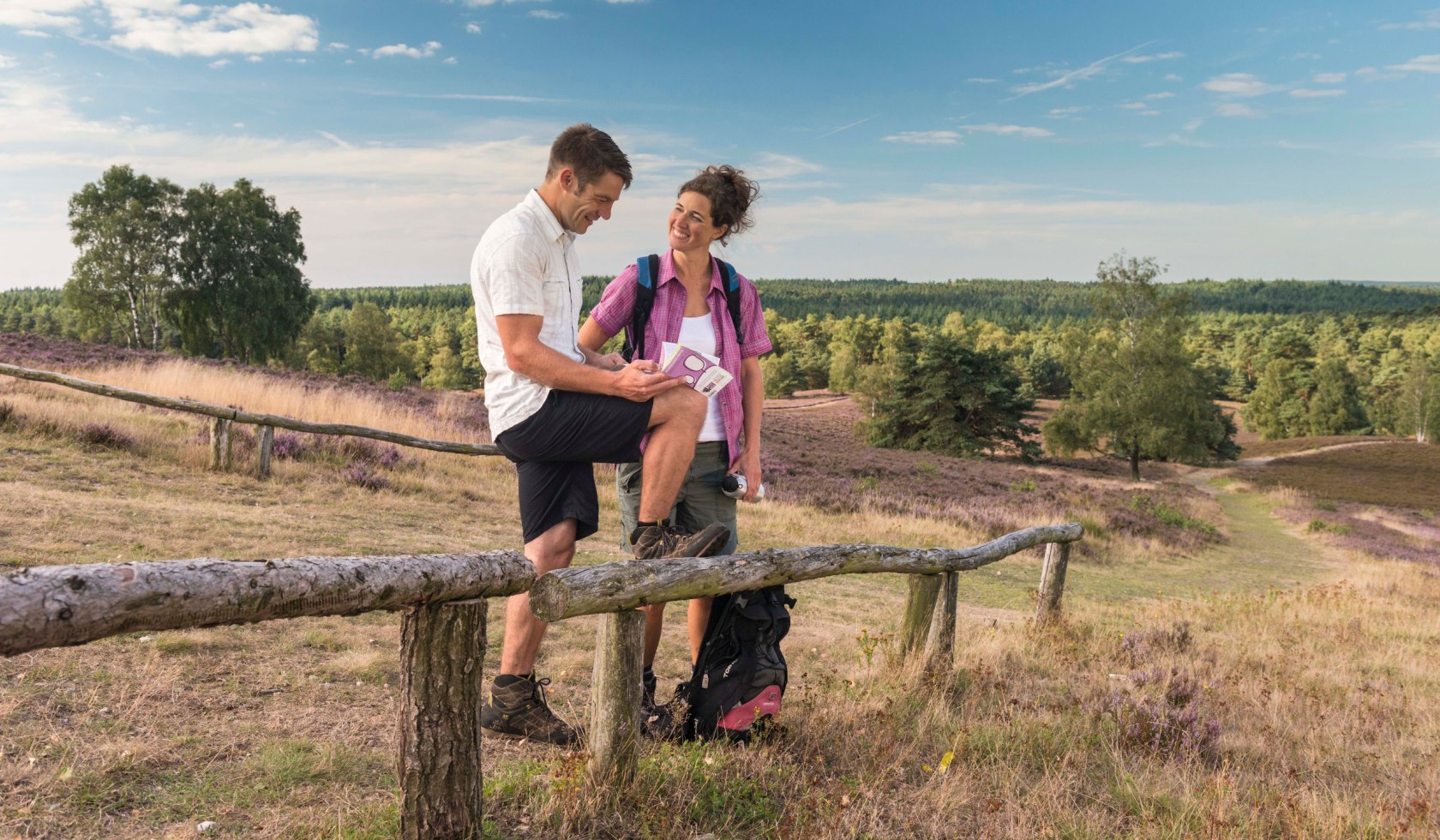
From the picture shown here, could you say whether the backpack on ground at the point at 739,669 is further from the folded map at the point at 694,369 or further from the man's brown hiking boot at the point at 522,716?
the folded map at the point at 694,369

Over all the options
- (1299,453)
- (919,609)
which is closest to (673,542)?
(919,609)

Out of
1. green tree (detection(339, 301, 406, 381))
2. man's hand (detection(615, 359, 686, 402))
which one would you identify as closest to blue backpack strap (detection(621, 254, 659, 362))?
man's hand (detection(615, 359, 686, 402))

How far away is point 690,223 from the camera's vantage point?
3385mm

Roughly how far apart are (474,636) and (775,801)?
125 cm

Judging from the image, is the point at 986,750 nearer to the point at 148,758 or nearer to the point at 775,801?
the point at 775,801

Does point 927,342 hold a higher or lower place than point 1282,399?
higher

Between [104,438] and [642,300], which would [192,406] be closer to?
[104,438]

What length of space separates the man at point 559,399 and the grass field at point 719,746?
683 mm

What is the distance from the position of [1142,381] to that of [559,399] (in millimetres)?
40093

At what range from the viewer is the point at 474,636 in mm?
2297

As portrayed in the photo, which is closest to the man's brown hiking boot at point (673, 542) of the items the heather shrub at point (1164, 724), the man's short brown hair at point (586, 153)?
the man's short brown hair at point (586, 153)

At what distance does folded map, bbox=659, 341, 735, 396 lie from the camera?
3.09 metres

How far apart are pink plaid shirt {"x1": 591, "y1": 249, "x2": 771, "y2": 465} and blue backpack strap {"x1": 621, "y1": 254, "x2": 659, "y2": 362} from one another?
0.02m

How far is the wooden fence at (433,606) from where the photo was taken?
157cm
